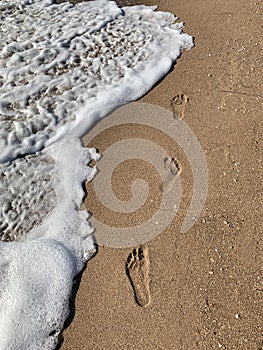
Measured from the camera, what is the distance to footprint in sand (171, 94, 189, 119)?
145 inches

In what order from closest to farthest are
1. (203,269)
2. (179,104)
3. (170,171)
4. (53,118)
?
(203,269), (170,171), (179,104), (53,118)

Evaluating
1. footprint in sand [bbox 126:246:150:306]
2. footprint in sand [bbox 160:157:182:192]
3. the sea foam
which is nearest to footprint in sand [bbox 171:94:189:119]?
the sea foam

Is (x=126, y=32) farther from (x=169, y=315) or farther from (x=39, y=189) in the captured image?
(x=169, y=315)

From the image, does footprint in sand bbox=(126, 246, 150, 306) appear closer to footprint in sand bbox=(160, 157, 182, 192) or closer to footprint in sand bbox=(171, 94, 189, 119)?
footprint in sand bbox=(160, 157, 182, 192)

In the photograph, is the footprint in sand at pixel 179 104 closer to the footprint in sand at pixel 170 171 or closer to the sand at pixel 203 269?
the sand at pixel 203 269

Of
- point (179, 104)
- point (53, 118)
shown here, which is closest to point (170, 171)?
point (179, 104)

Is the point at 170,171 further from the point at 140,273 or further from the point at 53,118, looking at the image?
the point at 53,118

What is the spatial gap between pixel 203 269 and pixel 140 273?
1.34 feet

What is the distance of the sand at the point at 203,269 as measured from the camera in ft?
7.87

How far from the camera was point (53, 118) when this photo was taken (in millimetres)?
3912

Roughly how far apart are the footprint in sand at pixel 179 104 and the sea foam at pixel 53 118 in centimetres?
38

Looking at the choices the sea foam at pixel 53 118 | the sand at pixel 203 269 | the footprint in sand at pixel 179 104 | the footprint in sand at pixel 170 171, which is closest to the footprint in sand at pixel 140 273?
the sand at pixel 203 269

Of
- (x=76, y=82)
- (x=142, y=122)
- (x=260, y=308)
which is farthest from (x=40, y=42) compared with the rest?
(x=260, y=308)

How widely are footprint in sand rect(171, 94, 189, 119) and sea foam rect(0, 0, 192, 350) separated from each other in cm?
38
